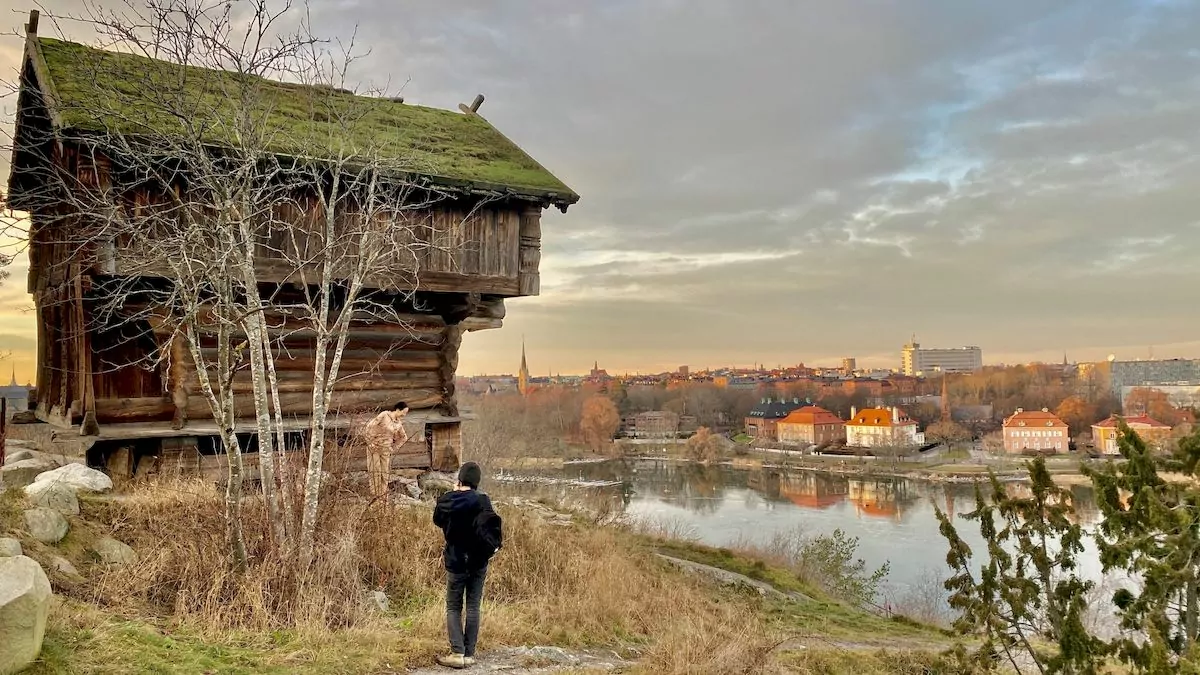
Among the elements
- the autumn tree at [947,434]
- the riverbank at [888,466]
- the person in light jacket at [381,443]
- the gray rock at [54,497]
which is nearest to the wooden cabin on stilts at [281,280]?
the person in light jacket at [381,443]

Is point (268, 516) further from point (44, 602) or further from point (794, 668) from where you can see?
point (794, 668)

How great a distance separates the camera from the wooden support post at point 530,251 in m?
14.0

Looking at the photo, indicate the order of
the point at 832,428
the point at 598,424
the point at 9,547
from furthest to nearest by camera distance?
the point at 832,428, the point at 598,424, the point at 9,547

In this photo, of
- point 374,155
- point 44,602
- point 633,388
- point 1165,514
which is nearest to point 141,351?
point 374,155

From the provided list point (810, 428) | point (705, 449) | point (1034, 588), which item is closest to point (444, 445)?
point (1034, 588)

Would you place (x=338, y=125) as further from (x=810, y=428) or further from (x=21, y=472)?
(x=810, y=428)

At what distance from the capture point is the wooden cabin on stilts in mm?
10898

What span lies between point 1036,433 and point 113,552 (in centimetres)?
8220

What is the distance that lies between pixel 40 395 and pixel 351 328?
6.25 meters

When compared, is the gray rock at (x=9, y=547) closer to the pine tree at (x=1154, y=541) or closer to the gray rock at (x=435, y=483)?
the gray rock at (x=435, y=483)

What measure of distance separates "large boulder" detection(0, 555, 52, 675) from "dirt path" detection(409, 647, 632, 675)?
2417mm

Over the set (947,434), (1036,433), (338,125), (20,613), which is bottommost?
(947,434)

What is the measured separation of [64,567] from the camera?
6539 mm

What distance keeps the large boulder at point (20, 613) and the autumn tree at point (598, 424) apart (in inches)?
3101
